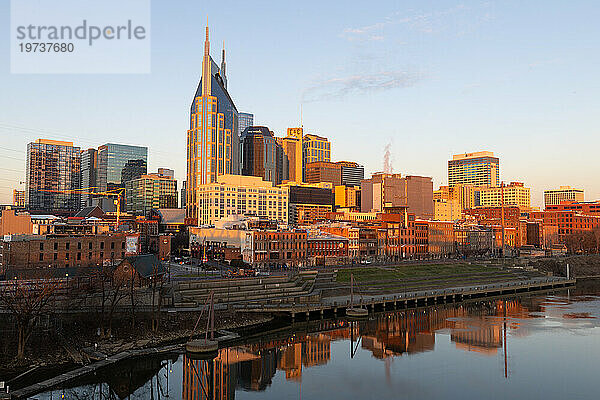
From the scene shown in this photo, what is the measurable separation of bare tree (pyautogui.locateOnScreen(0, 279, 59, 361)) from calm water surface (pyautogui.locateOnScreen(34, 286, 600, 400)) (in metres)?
9.37

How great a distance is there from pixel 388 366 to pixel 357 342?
32.6 feet

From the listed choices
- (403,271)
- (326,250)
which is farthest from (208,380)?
(326,250)

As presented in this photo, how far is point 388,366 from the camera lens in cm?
5975

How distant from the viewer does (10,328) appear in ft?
190

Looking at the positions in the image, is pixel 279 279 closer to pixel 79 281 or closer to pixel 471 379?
pixel 79 281

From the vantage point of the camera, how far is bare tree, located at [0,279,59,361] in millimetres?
53344

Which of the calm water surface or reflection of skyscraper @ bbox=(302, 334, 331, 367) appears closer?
the calm water surface

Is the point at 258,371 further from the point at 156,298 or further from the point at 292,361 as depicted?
the point at 156,298

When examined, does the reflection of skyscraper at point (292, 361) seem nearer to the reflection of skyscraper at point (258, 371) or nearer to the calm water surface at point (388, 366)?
the calm water surface at point (388, 366)

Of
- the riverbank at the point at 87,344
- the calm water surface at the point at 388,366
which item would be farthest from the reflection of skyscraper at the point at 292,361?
the riverbank at the point at 87,344

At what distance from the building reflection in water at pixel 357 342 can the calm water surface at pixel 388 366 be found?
0.44 ft

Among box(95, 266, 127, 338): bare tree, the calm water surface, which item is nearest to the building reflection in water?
the calm water surface

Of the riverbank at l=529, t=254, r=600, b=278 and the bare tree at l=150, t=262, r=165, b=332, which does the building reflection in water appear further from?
the riverbank at l=529, t=254, r=600, b=278

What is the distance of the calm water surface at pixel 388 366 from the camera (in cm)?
5034
